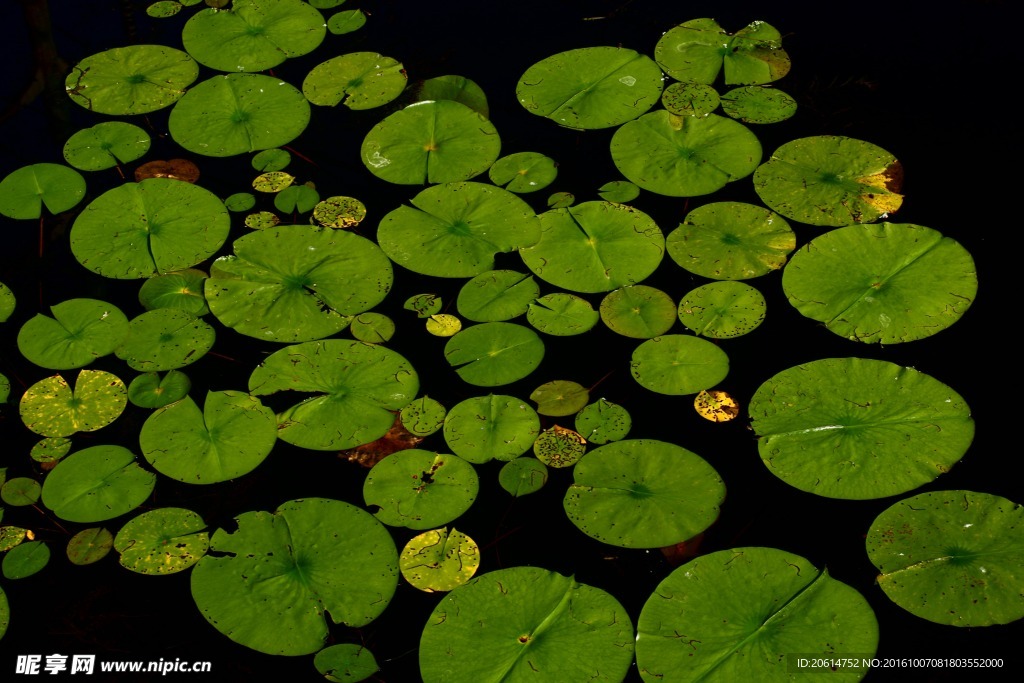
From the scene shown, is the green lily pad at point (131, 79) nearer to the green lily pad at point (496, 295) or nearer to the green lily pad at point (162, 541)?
the green lily pad at point (496, 295)

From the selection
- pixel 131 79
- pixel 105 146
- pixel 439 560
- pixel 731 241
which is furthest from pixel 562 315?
pixel 131 79

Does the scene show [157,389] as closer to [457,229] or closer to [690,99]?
[457,229]

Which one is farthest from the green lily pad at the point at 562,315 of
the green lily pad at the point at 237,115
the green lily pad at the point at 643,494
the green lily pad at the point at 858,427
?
the green lily pad at the point at 237,115

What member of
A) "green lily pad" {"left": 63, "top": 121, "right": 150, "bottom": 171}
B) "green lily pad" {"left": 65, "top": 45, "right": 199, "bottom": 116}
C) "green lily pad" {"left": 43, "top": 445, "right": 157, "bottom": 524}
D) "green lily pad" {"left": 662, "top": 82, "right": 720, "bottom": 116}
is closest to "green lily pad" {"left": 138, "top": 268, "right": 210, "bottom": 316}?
"green lily pad" {"left": 43, "top": 445, "right": 157, "bottom": 524}

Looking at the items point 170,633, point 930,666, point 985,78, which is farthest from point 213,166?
point 985,78

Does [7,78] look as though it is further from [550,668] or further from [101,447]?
[550,668]
